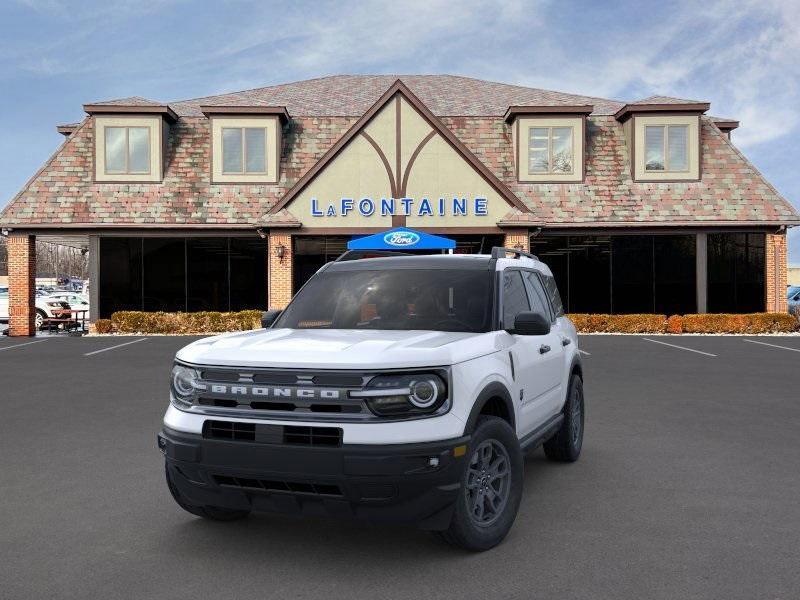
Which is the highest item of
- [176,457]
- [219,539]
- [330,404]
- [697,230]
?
[697,230]

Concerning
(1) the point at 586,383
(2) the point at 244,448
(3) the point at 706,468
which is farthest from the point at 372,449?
(1) the point at 586,383

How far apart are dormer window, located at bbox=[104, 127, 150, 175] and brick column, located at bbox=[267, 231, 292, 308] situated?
5.23m

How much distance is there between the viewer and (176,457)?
14.1 feet

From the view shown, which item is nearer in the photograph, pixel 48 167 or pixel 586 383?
pixel 586 383

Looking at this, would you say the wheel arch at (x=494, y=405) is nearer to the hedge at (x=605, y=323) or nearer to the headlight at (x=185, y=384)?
the headlight at (x=185, y=384)

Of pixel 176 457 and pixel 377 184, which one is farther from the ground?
pixel 377 184

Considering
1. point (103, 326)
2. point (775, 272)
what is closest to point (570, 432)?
point (103, 326)

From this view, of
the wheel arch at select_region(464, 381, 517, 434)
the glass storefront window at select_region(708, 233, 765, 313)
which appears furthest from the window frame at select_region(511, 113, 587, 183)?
the wheel arch at select_region(464, 381, 517, 434)

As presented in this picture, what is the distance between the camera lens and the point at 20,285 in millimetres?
23531

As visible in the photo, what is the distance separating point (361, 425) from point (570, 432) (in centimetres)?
326

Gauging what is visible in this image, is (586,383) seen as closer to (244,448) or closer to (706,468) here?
(706,468)

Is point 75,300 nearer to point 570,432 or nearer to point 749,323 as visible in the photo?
point 749,323

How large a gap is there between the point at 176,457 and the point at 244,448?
509 mm

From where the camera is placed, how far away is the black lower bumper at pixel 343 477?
3.89 meters
